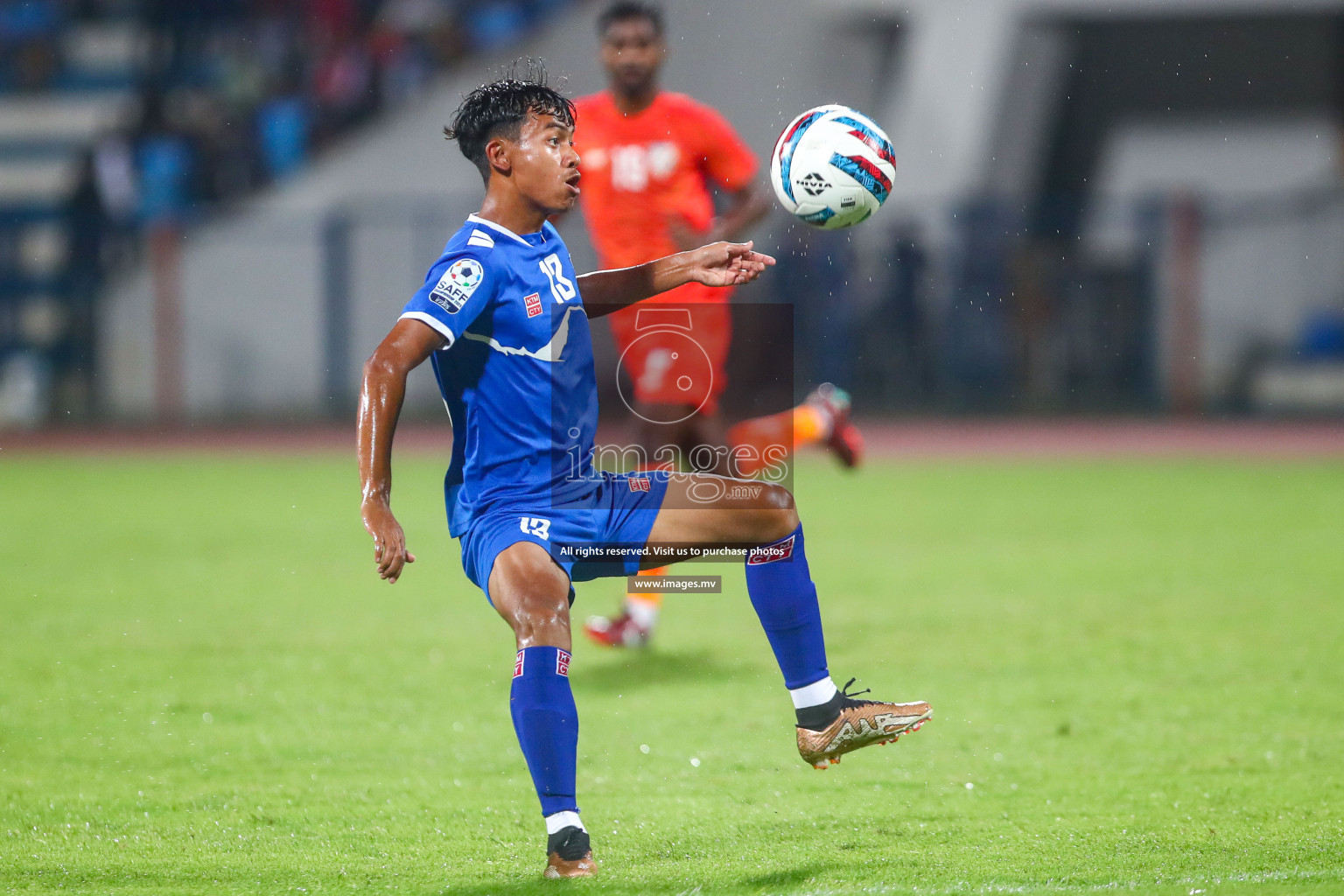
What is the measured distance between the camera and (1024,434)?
16797mm

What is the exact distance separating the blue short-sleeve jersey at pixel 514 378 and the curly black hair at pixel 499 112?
9.6 inches

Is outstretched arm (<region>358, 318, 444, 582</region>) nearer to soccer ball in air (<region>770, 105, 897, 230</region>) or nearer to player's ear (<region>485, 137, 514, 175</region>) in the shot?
player's ear (<region>485, 137, 514, 175</region>)

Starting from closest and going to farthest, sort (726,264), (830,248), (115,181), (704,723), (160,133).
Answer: (726,264) → (704,723) → (830,248) → (115,181) → (160,133)

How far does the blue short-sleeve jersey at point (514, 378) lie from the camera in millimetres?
3850

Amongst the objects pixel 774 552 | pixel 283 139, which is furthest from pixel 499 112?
pixel 283 139

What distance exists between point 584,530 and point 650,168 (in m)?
3.09

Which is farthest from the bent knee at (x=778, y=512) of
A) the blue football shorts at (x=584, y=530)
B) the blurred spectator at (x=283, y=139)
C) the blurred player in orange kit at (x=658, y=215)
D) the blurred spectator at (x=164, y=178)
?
the blurred spectator at (x=164, y=178)

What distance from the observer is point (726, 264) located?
4.09m

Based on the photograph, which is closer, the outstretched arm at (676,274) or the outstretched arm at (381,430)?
the outstretched arm at (381,430)

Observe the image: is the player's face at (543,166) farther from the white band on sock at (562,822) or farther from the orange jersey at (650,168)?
the orange jersey at (650,168)

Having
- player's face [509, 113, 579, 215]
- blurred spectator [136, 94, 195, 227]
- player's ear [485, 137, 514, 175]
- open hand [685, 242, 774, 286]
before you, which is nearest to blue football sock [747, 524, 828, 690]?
open hand [685, 242, 774, 286]

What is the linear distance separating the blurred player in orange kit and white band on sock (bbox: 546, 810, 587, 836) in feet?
9.32

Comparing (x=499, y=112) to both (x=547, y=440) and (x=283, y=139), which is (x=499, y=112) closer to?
(x=547, y=440)

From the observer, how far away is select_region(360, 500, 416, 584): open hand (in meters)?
3.44
